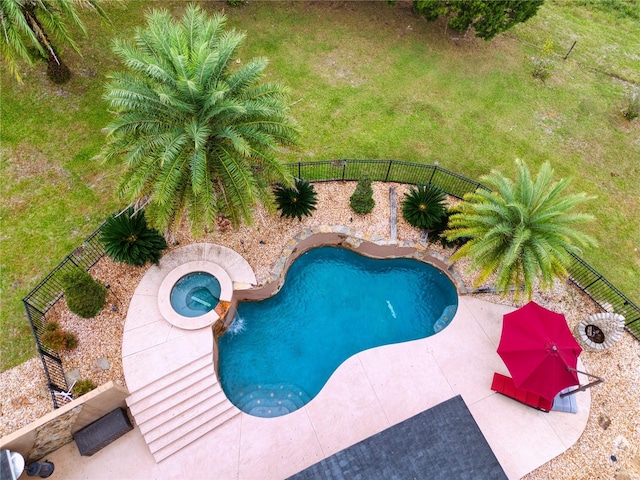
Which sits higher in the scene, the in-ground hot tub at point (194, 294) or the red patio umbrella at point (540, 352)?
the red patio umbrella at point (540, 352)

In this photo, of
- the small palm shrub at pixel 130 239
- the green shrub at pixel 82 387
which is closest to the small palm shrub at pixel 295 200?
the small palm shrub at pixel 130 239

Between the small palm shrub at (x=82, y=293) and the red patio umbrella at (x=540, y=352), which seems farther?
the small palm shrub at (x=82, y=293)

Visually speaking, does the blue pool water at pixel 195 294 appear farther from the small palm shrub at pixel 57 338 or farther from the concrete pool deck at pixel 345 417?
the small palm shrub at pixel 57 338

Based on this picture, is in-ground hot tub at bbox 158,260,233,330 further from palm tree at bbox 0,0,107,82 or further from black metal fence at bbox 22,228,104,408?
palm tree at bbox 0,0,107,82

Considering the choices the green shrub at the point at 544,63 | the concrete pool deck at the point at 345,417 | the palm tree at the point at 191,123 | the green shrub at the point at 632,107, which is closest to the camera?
the palm tree at the point at 191,123

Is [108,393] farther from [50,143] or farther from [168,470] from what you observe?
[50,143]

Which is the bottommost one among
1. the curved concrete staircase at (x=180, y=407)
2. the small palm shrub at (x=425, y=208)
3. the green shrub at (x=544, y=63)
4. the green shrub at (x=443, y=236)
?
the curved concrete staircase at (x=180, y=407)

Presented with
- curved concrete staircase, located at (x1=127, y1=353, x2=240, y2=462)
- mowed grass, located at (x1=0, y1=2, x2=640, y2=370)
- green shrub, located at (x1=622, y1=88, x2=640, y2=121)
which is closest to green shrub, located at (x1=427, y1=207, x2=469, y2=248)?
mowed grass, located at (x1=0, y1=2, x2=640, y2=370)
